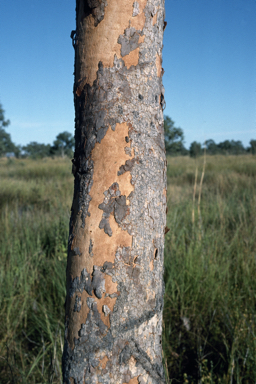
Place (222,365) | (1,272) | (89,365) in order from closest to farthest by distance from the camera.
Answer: (89,365), (222,365), (1,272)

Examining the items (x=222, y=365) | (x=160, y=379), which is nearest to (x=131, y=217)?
(x=160, y=379)

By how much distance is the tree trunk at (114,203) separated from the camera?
80 centimetres

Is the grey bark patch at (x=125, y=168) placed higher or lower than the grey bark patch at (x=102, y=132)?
lower

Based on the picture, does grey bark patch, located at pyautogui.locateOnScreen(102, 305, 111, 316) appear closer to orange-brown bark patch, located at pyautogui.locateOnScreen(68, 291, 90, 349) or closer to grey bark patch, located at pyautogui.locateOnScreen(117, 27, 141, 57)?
orange-brown bark patch, located at pyautogui.locateOnScreen(68, 291, 90, 349)

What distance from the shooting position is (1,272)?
2.32 meters

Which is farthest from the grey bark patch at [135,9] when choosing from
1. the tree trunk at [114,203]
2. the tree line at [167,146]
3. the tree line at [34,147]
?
the tree line at [34,147]

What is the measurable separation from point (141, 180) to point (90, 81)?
346 millimetres

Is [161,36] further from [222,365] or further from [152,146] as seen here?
[222,365]

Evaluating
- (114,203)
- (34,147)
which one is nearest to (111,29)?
(114,203)

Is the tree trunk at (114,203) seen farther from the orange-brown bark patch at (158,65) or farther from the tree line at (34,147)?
the tree line at (34,147)

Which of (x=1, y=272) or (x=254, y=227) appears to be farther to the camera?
(x=254, y=227)

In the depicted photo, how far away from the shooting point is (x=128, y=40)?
0.81 m

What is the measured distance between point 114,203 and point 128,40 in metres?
0.50

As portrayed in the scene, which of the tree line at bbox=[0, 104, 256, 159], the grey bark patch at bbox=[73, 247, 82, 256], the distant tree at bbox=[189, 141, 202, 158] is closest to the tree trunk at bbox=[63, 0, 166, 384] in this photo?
the grey bark patch at bbox=[73, 247, 82, 256]
